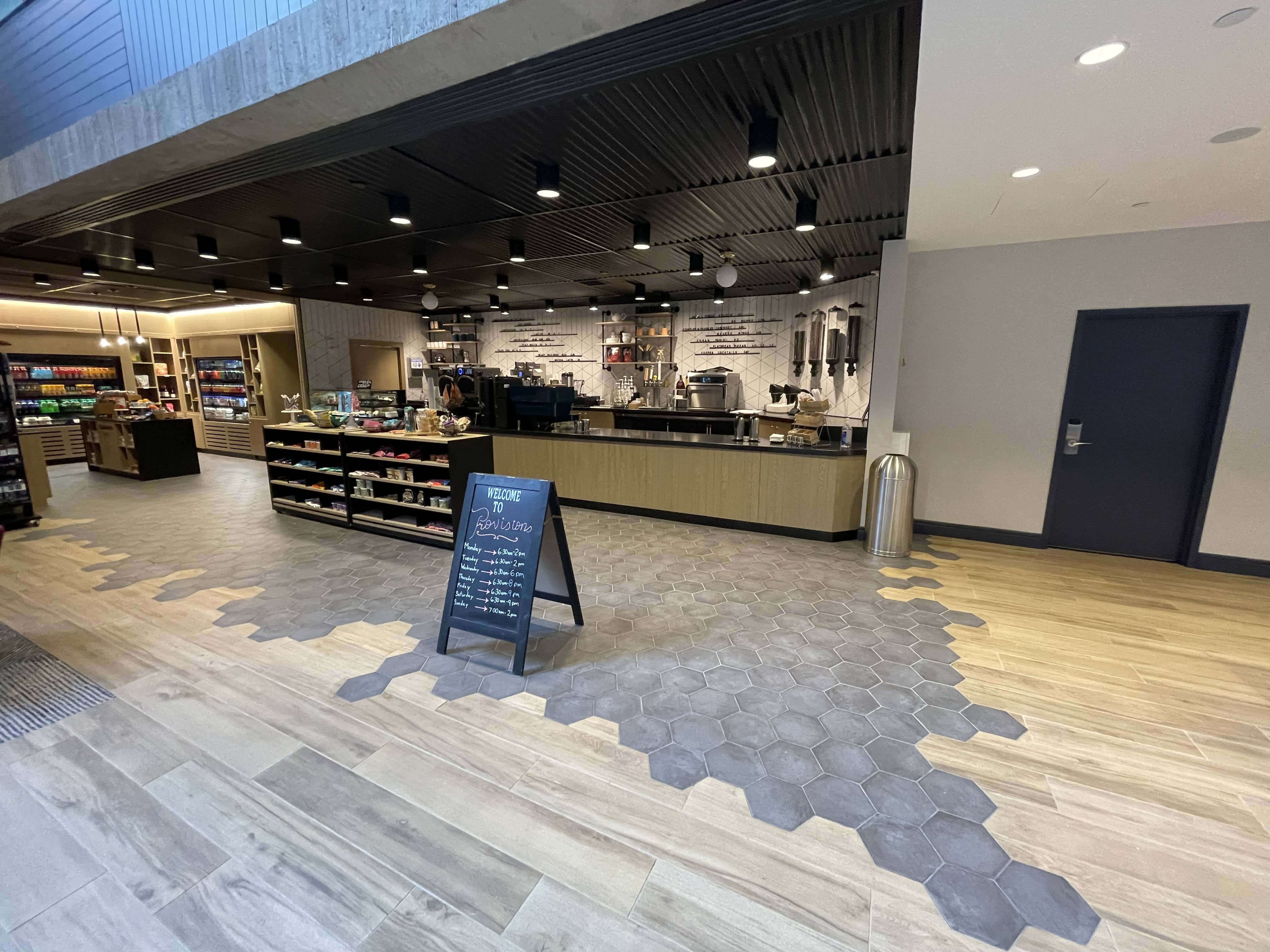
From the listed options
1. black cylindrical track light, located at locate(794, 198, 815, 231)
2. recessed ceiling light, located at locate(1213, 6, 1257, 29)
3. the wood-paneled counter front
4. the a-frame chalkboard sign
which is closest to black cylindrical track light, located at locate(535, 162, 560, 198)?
black cylindrical track light, located at locate(794, 198, 815, 231)

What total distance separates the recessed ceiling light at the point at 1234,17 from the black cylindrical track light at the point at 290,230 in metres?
6.02

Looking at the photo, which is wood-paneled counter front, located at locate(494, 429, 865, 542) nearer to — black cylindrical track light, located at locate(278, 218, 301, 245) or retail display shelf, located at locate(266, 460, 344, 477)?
retail display shelf, located at locate(266, 460, 344, 477)

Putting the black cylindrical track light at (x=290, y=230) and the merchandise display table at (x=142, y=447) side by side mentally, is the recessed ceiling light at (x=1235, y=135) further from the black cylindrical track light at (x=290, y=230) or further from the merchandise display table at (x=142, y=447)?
the merchandise display table at (x=142, y=447)

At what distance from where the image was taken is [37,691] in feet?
8.13

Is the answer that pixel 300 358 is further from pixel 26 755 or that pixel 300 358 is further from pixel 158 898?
pixel 158 898

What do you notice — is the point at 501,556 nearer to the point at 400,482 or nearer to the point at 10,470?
the point at 400,482

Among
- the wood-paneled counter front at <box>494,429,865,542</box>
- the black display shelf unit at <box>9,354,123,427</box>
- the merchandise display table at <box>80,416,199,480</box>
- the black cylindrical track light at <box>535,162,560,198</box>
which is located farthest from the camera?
the black display shelf unit at <box>9,354,123,427</box>

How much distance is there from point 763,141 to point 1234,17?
1.72 meters

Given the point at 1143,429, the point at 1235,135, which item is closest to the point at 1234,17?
the point at 1235,135

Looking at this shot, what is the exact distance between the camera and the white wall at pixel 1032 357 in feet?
12.9

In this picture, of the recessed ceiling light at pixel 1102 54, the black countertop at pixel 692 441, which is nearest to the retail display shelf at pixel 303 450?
the black countertop at pixel 692 441

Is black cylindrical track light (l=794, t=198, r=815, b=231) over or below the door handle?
over

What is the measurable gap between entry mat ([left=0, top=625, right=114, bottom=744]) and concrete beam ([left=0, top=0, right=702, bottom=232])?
3163 mm

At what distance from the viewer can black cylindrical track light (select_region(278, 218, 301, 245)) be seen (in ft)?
15.2
